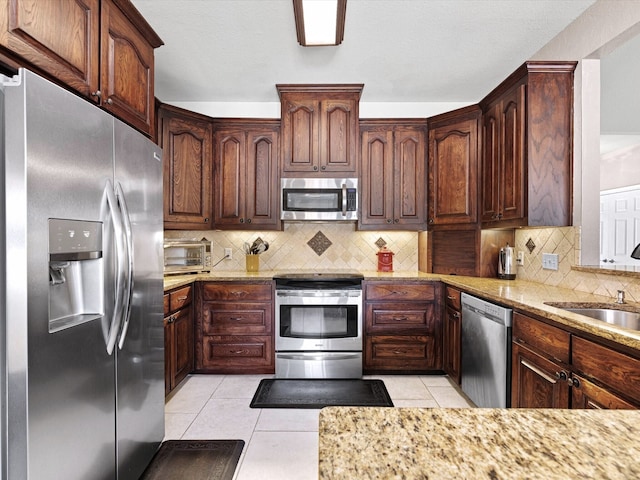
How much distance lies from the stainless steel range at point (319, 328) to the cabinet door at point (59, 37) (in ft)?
6.52

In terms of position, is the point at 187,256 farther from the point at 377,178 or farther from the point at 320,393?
the point at 377,178

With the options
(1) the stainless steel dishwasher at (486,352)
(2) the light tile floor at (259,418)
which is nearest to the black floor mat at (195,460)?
(2) the light tile floor at (259,418)

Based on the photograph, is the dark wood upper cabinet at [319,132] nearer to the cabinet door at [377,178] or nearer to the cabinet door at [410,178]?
the cabinet door at [377,178]

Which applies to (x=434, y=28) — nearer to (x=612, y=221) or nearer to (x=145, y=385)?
(x=145, y=385)

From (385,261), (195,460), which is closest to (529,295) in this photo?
(385,261)

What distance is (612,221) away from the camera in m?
4.93

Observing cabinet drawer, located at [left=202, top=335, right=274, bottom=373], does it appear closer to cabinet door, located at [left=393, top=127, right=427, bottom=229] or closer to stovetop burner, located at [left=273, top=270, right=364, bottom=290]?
stovetop burner, located at [left=273, top=270, right=364, bottom=290]

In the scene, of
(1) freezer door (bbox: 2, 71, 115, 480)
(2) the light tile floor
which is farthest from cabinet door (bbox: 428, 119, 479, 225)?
(1) freezer door (bbox: 2, 71, 115, 480)

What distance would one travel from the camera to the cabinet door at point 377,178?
11.0 feet

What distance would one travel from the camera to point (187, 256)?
316 cm

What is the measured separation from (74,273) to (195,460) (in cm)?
127

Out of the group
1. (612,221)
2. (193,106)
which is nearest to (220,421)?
(193,106)

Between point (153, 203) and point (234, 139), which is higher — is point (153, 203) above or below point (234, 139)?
below

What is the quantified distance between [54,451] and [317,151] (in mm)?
2730
